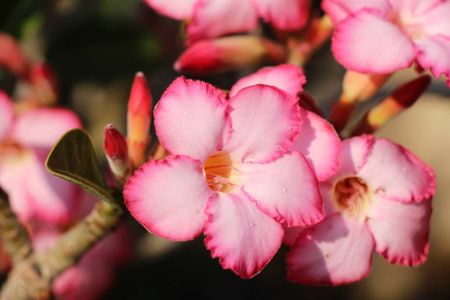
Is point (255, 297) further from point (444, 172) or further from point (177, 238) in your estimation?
point (177, 238)

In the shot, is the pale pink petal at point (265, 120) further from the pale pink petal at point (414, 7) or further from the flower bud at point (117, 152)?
the pale pink petal at point (414, 7)

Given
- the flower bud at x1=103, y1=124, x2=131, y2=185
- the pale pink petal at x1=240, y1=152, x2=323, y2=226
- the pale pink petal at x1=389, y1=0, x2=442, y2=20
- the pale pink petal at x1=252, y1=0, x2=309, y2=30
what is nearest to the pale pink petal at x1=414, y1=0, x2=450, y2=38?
the pale pink petal at x1=389, y1=0, x2=442, y2=20

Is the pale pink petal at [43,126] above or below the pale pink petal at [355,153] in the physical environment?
below

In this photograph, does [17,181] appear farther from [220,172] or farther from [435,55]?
[435,55]

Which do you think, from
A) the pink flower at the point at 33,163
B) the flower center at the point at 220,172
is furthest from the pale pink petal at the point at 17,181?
the flower center at the point at 220,172

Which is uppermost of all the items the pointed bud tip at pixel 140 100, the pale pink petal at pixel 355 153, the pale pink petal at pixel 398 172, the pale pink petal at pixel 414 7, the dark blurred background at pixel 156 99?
the pale pink petal at pixel 414 7

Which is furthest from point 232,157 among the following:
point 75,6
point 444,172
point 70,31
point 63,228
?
point 444,172

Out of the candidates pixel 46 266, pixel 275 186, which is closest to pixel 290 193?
pixel 275 186
